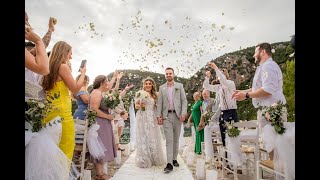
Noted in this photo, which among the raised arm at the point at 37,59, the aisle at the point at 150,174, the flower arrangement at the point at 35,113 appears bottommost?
the aisle at the point at 150,174

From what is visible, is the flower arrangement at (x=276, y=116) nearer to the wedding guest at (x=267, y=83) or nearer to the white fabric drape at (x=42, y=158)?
the wedding guest at (x=267, y=83)

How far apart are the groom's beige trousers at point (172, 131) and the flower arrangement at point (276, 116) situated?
334 centimetres

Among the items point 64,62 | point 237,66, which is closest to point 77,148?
point 64,62

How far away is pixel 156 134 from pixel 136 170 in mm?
1074

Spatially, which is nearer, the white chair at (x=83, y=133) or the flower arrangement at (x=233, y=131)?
the white chair at (x=83, y=133)

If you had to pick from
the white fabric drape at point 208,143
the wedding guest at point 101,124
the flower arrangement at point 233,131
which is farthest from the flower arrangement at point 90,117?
the white fabric drape at point 208,143

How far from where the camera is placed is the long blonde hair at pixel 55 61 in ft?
10.8

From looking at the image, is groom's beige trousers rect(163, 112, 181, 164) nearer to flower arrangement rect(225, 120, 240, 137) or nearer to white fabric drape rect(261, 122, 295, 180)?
flower arrangement rect(225, 120, 240, 137)

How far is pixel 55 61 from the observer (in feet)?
10.9

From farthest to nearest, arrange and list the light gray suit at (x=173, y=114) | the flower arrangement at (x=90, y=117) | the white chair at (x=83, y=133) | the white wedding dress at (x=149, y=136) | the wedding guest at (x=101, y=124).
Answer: the white wedding dress at (x=149, y=136) → the light gray suit at (x=173, y=114) → the wedding guest at (x=101, y=124) → the flower arrangement at (x=90, y=117) → the white chair at (x=83, y=133)

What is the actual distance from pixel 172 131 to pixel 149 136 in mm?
909

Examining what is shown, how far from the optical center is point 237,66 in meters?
49.2

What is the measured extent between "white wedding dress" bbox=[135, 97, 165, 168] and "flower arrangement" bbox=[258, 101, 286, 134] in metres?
4.27
